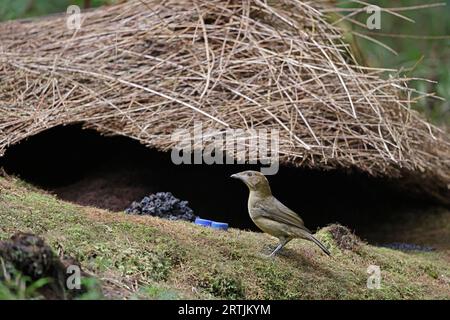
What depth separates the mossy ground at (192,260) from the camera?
4500 mm

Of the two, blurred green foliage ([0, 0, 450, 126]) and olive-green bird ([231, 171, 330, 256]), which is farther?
blurred green foliage ([0, 0, 450, 126])

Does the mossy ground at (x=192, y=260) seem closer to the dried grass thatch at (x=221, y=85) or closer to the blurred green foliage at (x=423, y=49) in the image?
the dried grass thatch at (x=221, y=85)

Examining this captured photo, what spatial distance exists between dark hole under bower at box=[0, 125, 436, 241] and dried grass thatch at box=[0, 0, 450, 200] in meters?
0.42

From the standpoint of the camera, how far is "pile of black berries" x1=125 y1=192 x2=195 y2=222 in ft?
19.7

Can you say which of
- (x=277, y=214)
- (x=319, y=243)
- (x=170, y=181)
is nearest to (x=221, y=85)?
(x=170, y=181)

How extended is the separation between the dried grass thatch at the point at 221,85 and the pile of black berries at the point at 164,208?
373mm

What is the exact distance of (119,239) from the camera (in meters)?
4.79

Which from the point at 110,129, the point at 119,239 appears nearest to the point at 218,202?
the point at 110,129

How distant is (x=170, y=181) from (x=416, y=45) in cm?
656

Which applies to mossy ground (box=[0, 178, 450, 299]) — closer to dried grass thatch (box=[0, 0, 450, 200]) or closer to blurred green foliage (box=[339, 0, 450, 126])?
dried grass thatch (box=[0, 0, 450, 200])

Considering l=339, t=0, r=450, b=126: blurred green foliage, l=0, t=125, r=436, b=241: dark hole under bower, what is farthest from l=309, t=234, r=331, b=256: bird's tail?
l=339, t=0, r=450, b=126: blurred green foliage

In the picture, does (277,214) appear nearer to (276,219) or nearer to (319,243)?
(276,219)

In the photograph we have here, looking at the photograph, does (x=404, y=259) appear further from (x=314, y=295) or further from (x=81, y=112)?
(x=81, y=112)

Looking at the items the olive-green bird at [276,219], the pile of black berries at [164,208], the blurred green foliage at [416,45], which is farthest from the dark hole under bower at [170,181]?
the blurred green foliage at [416,45]
